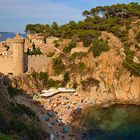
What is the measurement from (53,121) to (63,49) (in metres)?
17.8

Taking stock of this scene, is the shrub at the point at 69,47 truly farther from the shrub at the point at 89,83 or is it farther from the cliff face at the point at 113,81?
the shrub at the point at 89,83

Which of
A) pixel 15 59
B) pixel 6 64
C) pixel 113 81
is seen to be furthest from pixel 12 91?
pixel 113 81

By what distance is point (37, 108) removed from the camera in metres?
38.5

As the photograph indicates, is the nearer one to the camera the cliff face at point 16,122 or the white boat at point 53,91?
the cliff face at point 16,122

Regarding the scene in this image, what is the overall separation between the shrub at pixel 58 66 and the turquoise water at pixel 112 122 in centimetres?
934

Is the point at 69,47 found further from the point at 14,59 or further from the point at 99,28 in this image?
the point at 14,59

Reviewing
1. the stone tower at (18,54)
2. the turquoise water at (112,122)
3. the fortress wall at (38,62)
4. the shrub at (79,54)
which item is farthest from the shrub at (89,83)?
the stone tower at (18,54)

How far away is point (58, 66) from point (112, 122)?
14785 millimetres

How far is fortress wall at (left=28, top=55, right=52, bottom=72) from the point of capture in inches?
1731

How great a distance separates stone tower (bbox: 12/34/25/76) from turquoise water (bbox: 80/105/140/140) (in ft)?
31.4

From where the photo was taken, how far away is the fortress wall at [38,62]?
44.0m

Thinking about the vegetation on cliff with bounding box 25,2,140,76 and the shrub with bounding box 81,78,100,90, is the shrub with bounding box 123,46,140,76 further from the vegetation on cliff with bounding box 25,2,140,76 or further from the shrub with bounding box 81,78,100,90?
the shrub with bounding box 81,78,100,90

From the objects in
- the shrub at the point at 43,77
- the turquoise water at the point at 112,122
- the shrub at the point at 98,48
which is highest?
the shrub at the point at 98,48

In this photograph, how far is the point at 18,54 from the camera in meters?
40.5
